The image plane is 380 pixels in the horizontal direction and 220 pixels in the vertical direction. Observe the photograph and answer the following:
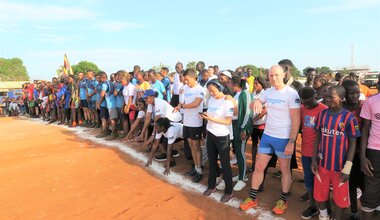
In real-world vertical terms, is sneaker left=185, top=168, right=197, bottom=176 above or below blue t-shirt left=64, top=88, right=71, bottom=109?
below

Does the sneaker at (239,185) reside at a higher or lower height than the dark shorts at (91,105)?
lower

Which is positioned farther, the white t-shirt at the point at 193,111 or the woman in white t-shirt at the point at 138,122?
the woman in white t-shirt at the point at 138,122

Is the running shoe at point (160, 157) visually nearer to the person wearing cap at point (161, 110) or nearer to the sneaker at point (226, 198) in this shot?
the person wearing cap at point (161, 110)

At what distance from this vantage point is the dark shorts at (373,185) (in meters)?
3.12

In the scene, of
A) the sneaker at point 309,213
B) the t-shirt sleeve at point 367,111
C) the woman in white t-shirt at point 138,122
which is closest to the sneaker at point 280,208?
the sneaker at point 309,213

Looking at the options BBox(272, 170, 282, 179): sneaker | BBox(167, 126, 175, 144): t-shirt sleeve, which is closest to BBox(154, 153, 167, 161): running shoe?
BBox(167, 126, 175, 144): t-shirt sleeve

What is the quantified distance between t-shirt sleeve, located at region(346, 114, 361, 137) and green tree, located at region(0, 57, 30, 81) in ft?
279

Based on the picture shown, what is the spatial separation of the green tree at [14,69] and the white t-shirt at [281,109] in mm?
84163

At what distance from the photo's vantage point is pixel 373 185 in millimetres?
3178

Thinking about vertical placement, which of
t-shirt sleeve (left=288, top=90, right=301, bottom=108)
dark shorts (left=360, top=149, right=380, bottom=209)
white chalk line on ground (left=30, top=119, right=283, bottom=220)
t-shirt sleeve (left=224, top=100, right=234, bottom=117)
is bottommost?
white chalk line on ground (left=30, top=119, right=283, bottom=220)

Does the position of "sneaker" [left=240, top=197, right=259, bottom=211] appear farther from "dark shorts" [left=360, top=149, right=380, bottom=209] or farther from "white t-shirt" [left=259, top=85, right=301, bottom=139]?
"dark shorts" [left=360, top=149, right=380, bottom=209]

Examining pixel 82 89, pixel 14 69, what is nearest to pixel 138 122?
pixel 82 89

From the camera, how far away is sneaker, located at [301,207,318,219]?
12.1ft

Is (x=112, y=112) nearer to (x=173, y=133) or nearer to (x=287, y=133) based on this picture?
(x=173, y=133)
